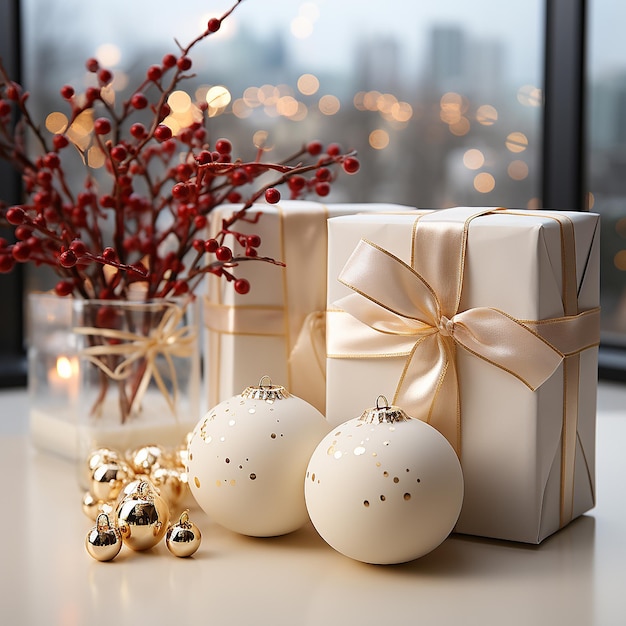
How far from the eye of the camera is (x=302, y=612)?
760mm

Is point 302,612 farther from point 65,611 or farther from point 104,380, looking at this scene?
point 104,380

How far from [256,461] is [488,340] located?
23 cm

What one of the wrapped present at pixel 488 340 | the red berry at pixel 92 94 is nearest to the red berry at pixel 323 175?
the wrapped present at pixel 488 340

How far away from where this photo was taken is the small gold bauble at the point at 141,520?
877 millimetres

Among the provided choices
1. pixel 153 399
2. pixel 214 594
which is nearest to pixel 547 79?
pixel 153 399

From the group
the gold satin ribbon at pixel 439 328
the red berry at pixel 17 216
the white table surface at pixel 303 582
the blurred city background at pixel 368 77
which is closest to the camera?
the white table surface at pixel 303 582

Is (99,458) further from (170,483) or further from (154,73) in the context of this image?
(154,73)

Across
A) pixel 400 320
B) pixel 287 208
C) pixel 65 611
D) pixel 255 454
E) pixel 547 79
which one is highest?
pixel 547 79

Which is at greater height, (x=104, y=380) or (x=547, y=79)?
(x=547, y=79)

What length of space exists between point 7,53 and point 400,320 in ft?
3.94

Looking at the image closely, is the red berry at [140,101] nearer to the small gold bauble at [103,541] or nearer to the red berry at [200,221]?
the red berry at [200,221]

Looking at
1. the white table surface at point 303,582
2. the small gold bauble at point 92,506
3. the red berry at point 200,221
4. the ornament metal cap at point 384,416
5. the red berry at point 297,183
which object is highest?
the red berry at point 297,183

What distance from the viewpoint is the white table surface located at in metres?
0.75

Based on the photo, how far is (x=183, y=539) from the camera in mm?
867
